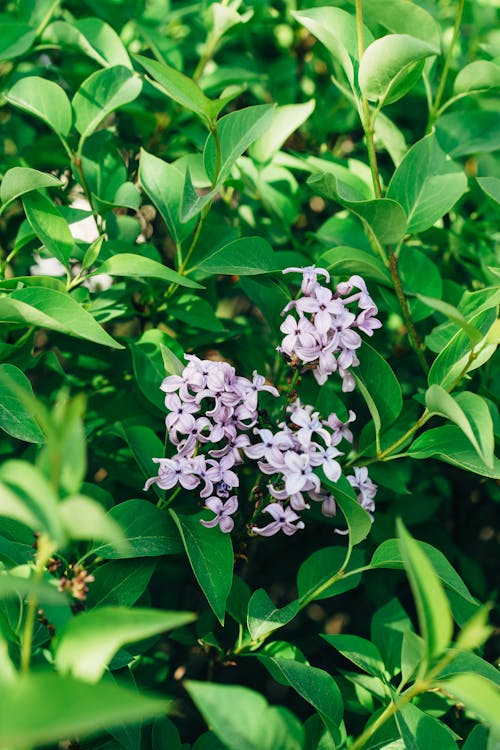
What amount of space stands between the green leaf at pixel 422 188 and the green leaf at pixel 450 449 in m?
0.29

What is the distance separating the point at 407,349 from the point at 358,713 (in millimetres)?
636

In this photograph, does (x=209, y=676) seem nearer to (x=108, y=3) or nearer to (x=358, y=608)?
(x=358, y=608)

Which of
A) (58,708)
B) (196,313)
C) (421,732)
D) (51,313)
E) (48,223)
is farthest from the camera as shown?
(196,313)

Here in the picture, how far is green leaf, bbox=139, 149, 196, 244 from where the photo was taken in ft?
3.38

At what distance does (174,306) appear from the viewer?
3.67ft

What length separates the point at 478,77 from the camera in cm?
114

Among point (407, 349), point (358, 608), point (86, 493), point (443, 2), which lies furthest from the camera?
point (443, 2)

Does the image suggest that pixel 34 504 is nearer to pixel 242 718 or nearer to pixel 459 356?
pixel 242 718

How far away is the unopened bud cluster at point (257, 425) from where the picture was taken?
0.86 metres

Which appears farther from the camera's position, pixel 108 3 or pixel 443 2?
pixel 443 2

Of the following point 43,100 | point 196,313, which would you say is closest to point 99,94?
point 43,100

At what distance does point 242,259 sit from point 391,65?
0.28m

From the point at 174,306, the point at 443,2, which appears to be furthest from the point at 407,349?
the point at 443,2

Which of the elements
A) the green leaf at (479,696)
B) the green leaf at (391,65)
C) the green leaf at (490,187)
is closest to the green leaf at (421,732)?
the green leaf at (479,696)
